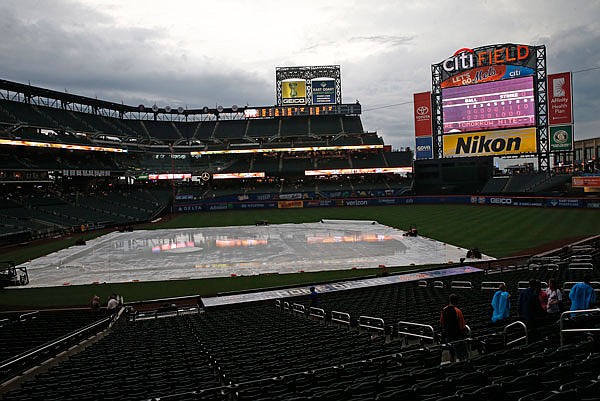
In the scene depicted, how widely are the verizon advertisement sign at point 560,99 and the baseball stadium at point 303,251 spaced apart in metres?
0.27

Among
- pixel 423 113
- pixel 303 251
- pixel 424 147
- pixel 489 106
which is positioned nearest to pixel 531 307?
pixel 303 251

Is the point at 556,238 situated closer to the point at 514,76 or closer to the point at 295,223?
the point at 295,223

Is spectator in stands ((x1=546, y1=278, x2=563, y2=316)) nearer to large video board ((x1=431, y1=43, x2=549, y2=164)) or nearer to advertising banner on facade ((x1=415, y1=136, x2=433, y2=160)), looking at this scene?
large video board ((x1=431, y1=43, x2=549, y2=164))

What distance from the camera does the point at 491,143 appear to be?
66.6 metres

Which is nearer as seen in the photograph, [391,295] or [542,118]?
[391,295]

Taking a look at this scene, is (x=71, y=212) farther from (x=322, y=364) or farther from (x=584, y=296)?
(x=584, y=296)

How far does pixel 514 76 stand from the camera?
6384cm

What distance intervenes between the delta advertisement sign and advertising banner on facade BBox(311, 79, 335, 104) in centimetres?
3408

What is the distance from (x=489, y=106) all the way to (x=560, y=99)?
1007 cm

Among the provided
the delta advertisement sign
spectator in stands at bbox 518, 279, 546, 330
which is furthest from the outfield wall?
spectator in stands at bbox 518, 279, 546, 330

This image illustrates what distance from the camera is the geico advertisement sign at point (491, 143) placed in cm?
6462

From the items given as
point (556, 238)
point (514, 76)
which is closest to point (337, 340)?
point (556, 238)

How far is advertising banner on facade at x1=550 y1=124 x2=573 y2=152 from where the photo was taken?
202ft

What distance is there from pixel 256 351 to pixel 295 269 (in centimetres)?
1877
